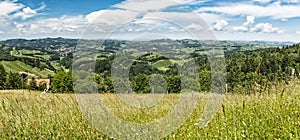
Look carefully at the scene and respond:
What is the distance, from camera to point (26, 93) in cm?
629

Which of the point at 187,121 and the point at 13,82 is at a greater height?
the point at 13,82

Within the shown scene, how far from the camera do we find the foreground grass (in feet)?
11.8

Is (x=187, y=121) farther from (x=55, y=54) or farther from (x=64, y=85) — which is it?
(x=55, y=54)

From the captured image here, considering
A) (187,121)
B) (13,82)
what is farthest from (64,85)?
(187,121)

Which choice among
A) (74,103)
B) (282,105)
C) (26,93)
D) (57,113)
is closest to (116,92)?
(74,103)

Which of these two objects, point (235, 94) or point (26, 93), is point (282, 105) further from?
point (26, 93)

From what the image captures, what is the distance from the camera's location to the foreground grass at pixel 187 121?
3.60 meters

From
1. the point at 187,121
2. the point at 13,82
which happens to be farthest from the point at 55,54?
the point at 187,121

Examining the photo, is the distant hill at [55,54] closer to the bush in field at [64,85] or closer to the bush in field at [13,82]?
the bush in field at [13,82]

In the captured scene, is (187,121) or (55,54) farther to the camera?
(55,54)

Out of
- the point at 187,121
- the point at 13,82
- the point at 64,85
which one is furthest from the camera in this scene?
the point at 64,85

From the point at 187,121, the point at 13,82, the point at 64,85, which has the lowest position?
the point at 187,121

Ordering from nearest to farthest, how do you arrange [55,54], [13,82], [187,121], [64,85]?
[187,121] < [13,82] < [64,85] < [55,54]

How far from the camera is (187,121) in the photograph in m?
4.77
